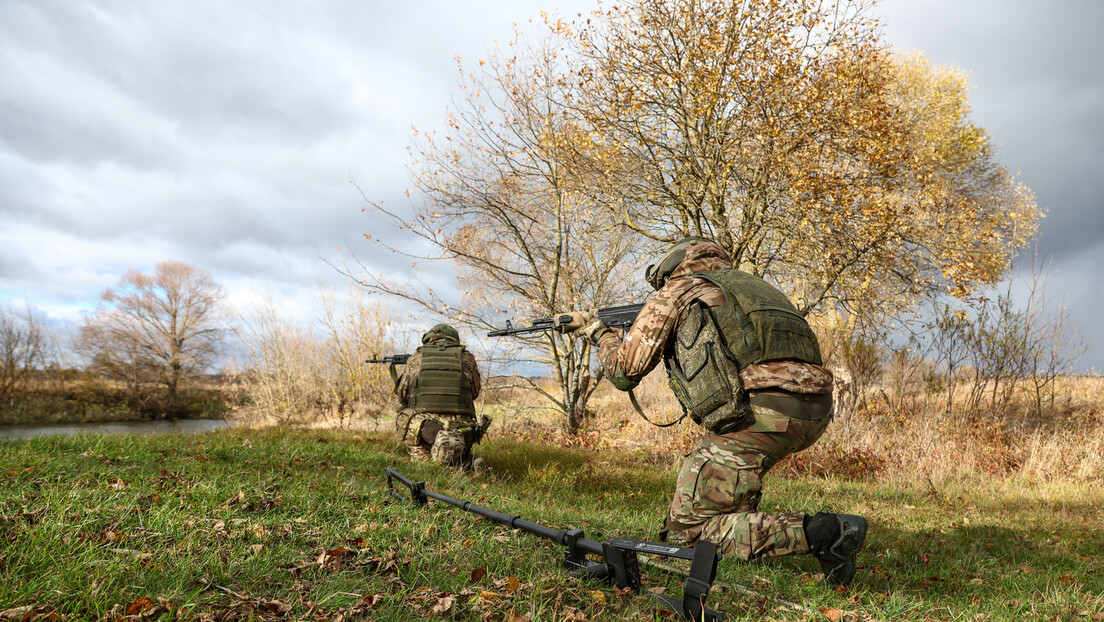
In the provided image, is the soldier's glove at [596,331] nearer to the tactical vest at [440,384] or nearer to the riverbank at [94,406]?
the tactical vest at [440,384]

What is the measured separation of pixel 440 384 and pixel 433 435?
651 mm

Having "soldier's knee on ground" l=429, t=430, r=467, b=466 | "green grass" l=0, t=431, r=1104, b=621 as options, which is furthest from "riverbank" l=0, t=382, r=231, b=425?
"green grass" l=0, t=431, r=1104, b=621

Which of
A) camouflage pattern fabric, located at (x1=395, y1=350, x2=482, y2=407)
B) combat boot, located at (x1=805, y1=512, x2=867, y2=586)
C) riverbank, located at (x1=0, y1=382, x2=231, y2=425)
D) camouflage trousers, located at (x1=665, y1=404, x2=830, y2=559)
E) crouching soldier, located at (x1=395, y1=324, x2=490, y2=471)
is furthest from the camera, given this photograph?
riverbank, located at (x1=0, y1=382, x2=231, y2=425)

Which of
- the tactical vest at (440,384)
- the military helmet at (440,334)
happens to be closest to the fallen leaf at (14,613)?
the tactical vest at (440,384)

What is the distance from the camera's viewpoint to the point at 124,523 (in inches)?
121

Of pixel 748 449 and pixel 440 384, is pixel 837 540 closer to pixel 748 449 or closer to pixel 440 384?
pixel 748 449

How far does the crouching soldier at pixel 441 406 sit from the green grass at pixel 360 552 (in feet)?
A: 4.32

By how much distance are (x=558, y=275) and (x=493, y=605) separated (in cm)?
905

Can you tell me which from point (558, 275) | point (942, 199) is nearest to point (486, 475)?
point (558, 275)

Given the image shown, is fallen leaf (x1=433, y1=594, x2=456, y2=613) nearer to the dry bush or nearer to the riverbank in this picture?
the dry bush

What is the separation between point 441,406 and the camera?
7461mm

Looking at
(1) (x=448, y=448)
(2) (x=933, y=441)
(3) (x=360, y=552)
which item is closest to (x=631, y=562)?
(3) (x=360, y=552)

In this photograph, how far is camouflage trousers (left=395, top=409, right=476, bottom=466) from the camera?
7113 millimetres

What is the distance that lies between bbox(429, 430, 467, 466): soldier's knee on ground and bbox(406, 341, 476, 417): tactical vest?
0.39m
